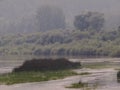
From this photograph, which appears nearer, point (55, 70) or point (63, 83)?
point (63, 83)

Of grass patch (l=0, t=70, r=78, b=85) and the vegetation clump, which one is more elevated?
the vegetation clump

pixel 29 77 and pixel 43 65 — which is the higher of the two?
pixel 43 65

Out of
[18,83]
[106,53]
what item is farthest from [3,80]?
[106,53]

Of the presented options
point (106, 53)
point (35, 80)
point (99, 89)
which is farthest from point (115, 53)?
point (99, 89)

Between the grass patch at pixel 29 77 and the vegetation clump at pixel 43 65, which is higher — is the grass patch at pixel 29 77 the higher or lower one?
the lower one

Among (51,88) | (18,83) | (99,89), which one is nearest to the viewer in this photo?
(99,89)

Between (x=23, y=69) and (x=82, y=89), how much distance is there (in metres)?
25.6

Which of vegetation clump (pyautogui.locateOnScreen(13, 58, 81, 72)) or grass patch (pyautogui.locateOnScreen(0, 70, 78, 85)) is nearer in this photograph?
grass patch (pyautogui.locateOnScreen(0, 70, 78, 85))

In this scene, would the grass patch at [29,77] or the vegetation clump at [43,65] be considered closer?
the grass patch at [29,77]

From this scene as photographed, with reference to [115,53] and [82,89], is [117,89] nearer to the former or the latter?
[82,89]

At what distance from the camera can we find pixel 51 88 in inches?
2131

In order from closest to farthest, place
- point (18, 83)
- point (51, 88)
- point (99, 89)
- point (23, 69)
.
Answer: point (99, 89), point (51, 88), point (18, 83), point (23, 69)

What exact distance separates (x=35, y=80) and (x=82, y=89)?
44.5 feet

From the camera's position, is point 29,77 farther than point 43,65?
No
